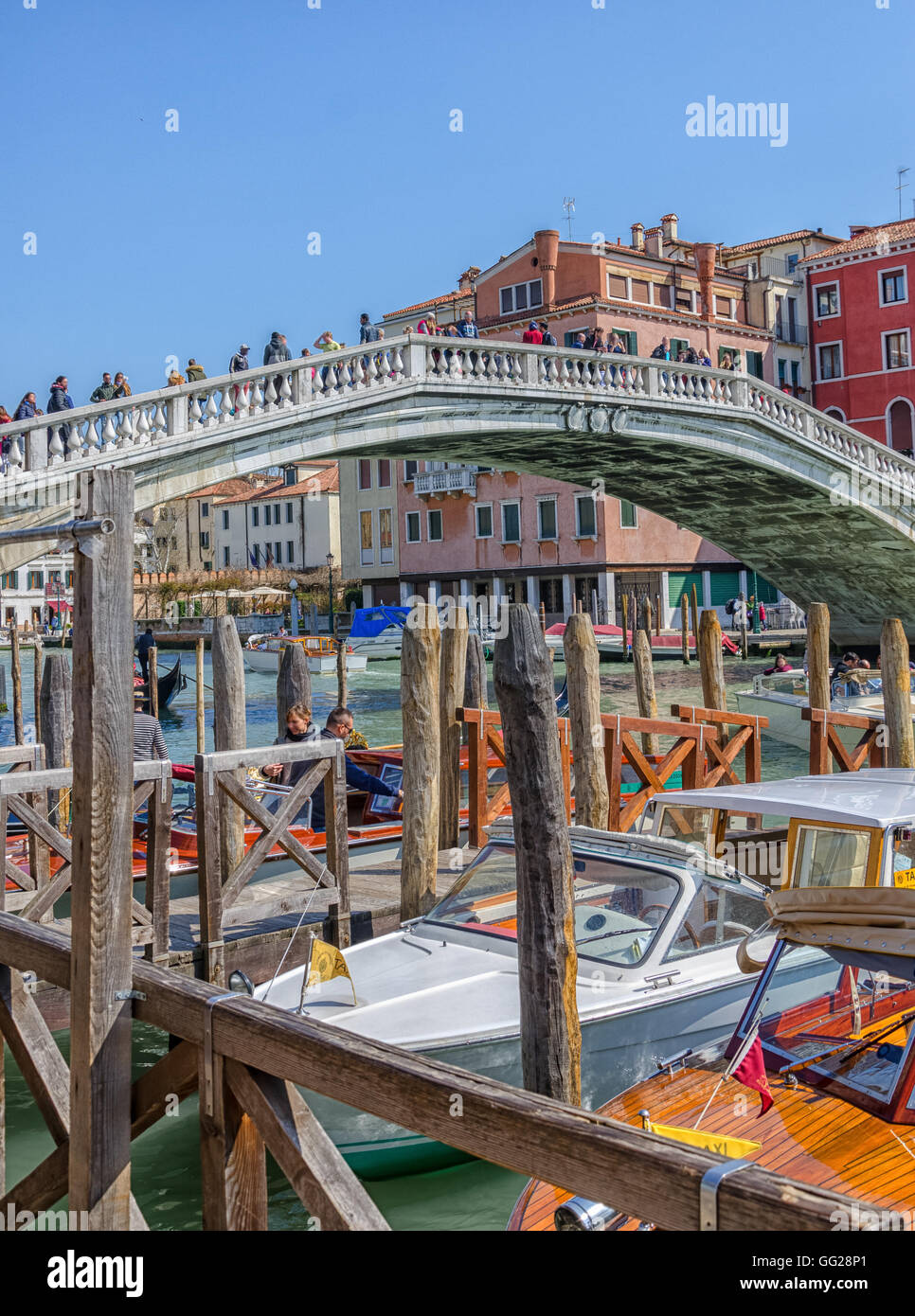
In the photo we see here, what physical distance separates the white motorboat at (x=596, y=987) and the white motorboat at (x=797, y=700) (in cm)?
1042

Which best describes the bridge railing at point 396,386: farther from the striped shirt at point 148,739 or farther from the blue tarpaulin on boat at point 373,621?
the blue tarpaulin on boat at point 373,621

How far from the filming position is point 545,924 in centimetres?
385

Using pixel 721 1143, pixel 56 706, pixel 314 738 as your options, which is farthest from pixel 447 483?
pixel 721 1143

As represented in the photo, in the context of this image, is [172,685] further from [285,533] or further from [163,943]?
[285,533]

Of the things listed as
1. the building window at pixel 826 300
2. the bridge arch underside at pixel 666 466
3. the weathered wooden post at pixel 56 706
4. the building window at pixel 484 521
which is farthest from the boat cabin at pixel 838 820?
the building window at pixel 826 300

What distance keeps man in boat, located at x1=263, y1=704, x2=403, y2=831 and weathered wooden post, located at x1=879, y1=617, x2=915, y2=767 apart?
3608 mm

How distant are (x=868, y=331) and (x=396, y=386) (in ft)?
66.3

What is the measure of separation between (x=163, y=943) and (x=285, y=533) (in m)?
41.1

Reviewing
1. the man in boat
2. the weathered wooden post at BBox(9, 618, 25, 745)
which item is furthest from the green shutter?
the man in boat

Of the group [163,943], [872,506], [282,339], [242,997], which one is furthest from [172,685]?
[242,997]

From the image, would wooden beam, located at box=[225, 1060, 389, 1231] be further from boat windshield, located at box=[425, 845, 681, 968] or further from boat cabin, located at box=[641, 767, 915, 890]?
boat cabin, located at box=[641, 767, 915, 890]

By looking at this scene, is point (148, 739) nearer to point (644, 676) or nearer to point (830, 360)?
point (644, 676)

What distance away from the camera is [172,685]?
23234mm

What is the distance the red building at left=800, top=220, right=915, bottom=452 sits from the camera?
103ft
